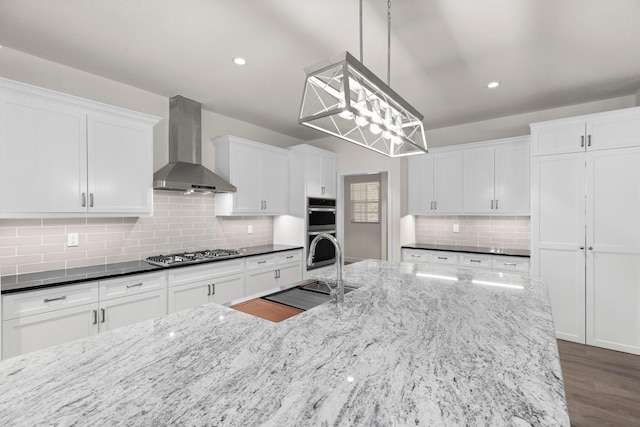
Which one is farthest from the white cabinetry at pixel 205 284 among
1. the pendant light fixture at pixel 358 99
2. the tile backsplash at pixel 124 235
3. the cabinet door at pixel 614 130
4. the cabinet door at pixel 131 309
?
the cabinet door at pixel 614 130

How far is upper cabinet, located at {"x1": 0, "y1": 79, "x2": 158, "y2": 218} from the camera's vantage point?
7.18ft

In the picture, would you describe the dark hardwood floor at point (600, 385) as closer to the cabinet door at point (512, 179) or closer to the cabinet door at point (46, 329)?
the cabinet door at point (512, 179)

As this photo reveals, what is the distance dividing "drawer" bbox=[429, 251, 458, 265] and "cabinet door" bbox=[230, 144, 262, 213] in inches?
96.5

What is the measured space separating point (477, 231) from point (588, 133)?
1683 mm

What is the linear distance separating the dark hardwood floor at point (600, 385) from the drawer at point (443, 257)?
1.35 m

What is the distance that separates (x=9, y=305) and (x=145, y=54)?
2.06 m

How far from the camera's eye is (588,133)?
3.17m

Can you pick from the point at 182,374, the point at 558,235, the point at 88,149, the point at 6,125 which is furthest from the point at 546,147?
the point at 6,125

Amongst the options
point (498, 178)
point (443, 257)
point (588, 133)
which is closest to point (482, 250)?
point (443, 257)

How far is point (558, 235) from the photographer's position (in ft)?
10.9

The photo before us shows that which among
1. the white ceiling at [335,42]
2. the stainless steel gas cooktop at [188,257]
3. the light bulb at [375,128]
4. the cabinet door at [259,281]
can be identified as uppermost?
the white ceiling at [335,42]

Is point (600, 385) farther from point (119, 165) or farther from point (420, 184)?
point (119, 165)

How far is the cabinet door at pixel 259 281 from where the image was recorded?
12.0ft

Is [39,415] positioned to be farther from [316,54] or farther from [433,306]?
[316,54]
